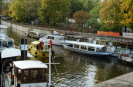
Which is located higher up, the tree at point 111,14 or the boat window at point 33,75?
the tree at point 111,14

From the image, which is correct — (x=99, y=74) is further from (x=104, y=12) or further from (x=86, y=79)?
(x=104, y=12)

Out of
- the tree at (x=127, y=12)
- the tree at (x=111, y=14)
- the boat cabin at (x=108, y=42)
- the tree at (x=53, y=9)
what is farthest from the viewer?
the tree at (x=53, y=9)

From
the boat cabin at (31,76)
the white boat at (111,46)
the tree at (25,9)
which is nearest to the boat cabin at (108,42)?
the white boat at (111,46)

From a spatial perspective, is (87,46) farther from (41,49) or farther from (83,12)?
(83,12)

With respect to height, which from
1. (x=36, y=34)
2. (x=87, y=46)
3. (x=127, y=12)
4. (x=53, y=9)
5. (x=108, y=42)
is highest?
(x=53, y=9)

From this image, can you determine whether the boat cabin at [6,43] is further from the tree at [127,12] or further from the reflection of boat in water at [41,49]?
the tree at [127,12]

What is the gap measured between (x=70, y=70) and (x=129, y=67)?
9.69 metres

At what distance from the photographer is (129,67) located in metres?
29.5

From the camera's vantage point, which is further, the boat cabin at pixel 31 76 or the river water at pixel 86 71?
the river water at pixel 86 71

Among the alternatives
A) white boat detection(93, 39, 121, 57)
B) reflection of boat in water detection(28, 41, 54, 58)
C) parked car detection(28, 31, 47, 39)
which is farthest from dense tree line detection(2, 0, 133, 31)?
reflection of boat in water detection(28, 41, 54, 58)

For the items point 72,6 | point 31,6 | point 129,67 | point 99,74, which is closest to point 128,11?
point 129,67

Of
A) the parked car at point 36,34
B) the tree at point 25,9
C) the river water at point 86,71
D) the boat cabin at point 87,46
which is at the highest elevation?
the tree at point 25,9

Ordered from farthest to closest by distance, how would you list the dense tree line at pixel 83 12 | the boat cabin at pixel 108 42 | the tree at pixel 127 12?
the dense tree line at pixel 83 12, the tree at pixel 127 12, the boat cabin at pixel 108 42

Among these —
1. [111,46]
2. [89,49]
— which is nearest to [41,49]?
[89,49]
